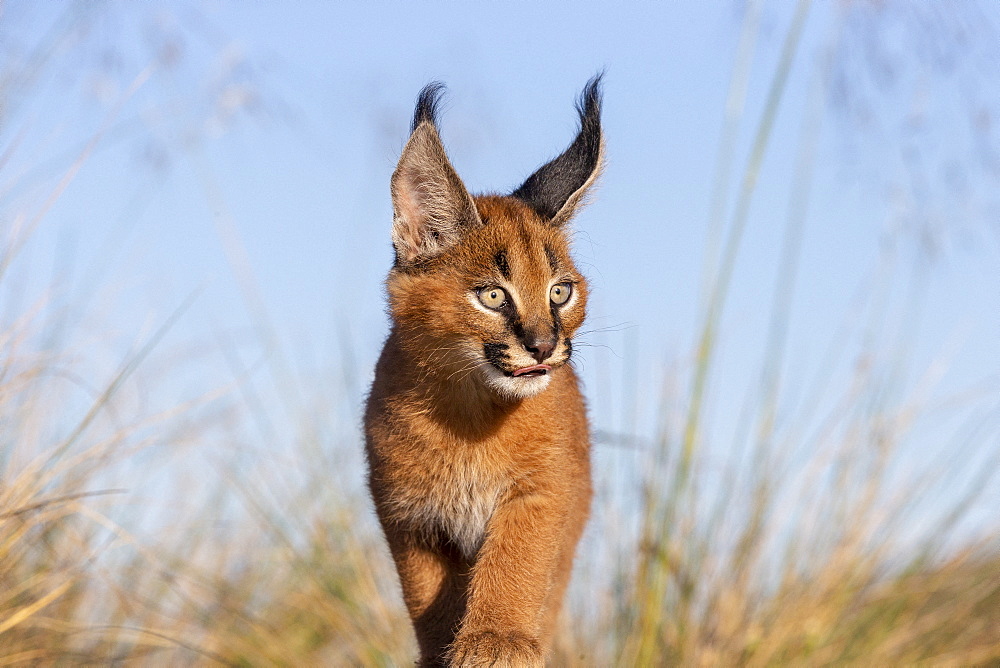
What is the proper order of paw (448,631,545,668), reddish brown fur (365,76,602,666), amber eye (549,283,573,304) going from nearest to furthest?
paw (448,631,545,668) < reddish brown fur (365,76,602,666) < amber eye (549,283,573,304)

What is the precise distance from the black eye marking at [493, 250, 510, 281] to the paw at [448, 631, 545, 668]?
126 cm

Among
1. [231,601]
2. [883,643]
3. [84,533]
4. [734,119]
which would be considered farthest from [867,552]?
[84,533]

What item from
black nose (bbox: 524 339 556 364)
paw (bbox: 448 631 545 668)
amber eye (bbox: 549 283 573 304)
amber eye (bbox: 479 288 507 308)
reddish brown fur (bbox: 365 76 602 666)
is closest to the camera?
paw (bbox: 448 631 545 668)

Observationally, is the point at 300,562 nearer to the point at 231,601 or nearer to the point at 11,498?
the point at 231,601

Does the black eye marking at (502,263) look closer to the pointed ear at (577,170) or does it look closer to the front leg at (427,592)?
the pointed ear at (577,170)

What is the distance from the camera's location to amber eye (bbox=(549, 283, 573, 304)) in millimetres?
3887

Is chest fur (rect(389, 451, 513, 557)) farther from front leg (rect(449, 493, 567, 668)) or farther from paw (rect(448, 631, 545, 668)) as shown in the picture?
paw (rect(448, 631, 545, 668))

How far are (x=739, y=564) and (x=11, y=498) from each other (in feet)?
10.2

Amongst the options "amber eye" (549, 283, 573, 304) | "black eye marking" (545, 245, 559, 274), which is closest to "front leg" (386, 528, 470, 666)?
"amber eye" (549, 283, 573, 304)

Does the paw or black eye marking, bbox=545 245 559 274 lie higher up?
black eye marking, bbox=545 245 559 274

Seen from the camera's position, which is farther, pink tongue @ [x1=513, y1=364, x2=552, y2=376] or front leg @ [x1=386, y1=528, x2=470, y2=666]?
front leg @ [x1=386, y1=528, x2=470, y2=666]

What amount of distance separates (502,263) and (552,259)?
0.23m

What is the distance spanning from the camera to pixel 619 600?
4875mm

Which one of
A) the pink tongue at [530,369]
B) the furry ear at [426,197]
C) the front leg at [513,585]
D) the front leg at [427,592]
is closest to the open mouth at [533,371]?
the pink tongue at [530,369]
